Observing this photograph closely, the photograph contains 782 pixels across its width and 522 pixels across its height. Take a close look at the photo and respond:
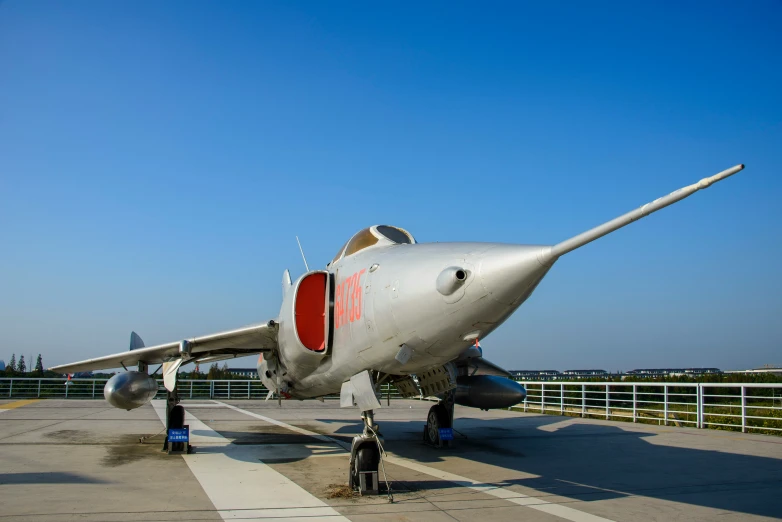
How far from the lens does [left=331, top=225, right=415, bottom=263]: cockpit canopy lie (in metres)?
7.82

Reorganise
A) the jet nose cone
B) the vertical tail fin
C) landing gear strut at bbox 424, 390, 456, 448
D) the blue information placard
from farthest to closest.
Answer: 1. the vertical tail fin
2. landing gear strut at bbox 424, 390, 456, 448
3. the blue information placard
4. the jet nose cone

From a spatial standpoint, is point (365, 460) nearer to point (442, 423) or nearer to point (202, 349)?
point (442, 423)

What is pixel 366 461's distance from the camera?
23.0 feet

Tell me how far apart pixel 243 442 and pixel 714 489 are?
8850 mm

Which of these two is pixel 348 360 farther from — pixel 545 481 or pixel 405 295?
pixel 545 481

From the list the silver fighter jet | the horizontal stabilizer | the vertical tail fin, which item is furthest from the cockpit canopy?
the vertical tail fin

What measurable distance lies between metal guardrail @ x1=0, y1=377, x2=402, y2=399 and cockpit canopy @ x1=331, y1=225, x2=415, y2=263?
18692 millimetres

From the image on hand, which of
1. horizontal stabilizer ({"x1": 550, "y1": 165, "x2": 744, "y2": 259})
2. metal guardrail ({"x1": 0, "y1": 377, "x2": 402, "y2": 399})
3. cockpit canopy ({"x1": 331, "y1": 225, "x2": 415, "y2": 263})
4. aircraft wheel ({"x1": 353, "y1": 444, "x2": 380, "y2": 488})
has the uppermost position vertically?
cockpit canopy ({"x1": 331, "y1": 225, "x2": 415, "y2": 263})

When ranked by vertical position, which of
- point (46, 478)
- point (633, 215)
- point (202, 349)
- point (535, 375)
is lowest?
point (535, 375)

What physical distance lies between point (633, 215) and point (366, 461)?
A: 175 inches

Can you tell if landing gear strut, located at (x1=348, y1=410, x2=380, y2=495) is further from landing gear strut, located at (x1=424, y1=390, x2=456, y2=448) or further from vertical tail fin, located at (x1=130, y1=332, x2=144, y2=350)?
vertical tail fin, located at (x1=130, y1=332, x2=144, y2=350)

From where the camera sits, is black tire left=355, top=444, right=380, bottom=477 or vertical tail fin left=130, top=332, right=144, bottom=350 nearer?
black tire left=355, top=444, right=380, bottom=477

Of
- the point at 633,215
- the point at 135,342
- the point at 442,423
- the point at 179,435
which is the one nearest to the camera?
the point at 633,215

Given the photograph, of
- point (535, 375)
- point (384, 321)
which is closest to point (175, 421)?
point (384, 321)
